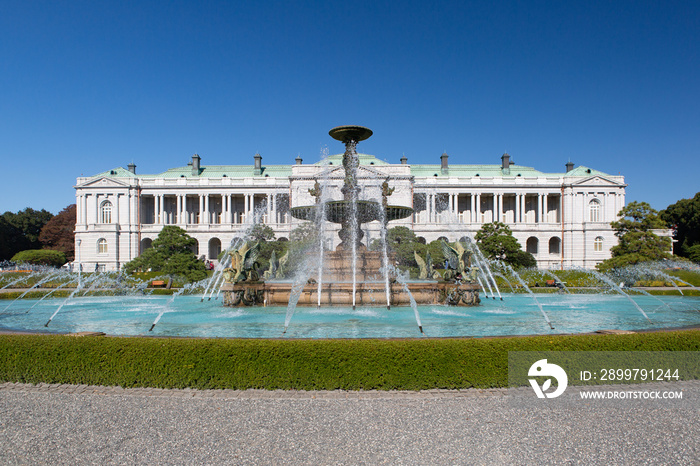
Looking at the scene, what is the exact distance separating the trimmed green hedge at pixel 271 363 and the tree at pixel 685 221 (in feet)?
229

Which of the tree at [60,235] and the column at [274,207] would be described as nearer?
the column at [274,207]

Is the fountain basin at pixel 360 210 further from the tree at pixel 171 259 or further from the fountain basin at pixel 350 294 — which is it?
the tree at pixel 171 259

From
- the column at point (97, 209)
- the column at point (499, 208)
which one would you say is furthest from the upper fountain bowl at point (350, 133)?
the column at point (97, 209)

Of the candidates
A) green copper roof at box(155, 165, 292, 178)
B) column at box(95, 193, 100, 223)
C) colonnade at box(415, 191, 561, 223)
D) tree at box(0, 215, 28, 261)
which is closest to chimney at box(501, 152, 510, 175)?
colonnade at box(415, 191, 561, 223)

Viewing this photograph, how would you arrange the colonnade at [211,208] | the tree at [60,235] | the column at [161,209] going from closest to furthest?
the column at [161,209], the colonnade at [211,208], the tree at [60,235]

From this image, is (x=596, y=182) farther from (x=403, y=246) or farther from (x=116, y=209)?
(x=116, y=209)

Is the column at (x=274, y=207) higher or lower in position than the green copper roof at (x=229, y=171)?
lower

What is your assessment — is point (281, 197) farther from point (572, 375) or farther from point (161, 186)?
point (572, 375)

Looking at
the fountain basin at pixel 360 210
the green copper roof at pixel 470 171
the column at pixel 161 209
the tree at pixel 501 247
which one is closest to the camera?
the fountain basin at pixel 360 210

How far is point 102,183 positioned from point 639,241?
242 ft

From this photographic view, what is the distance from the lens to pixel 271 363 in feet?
23.7

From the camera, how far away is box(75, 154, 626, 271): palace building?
71.1 meters

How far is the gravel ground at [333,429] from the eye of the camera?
16.0ft

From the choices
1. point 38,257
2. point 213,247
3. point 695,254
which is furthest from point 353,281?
point 213,247
